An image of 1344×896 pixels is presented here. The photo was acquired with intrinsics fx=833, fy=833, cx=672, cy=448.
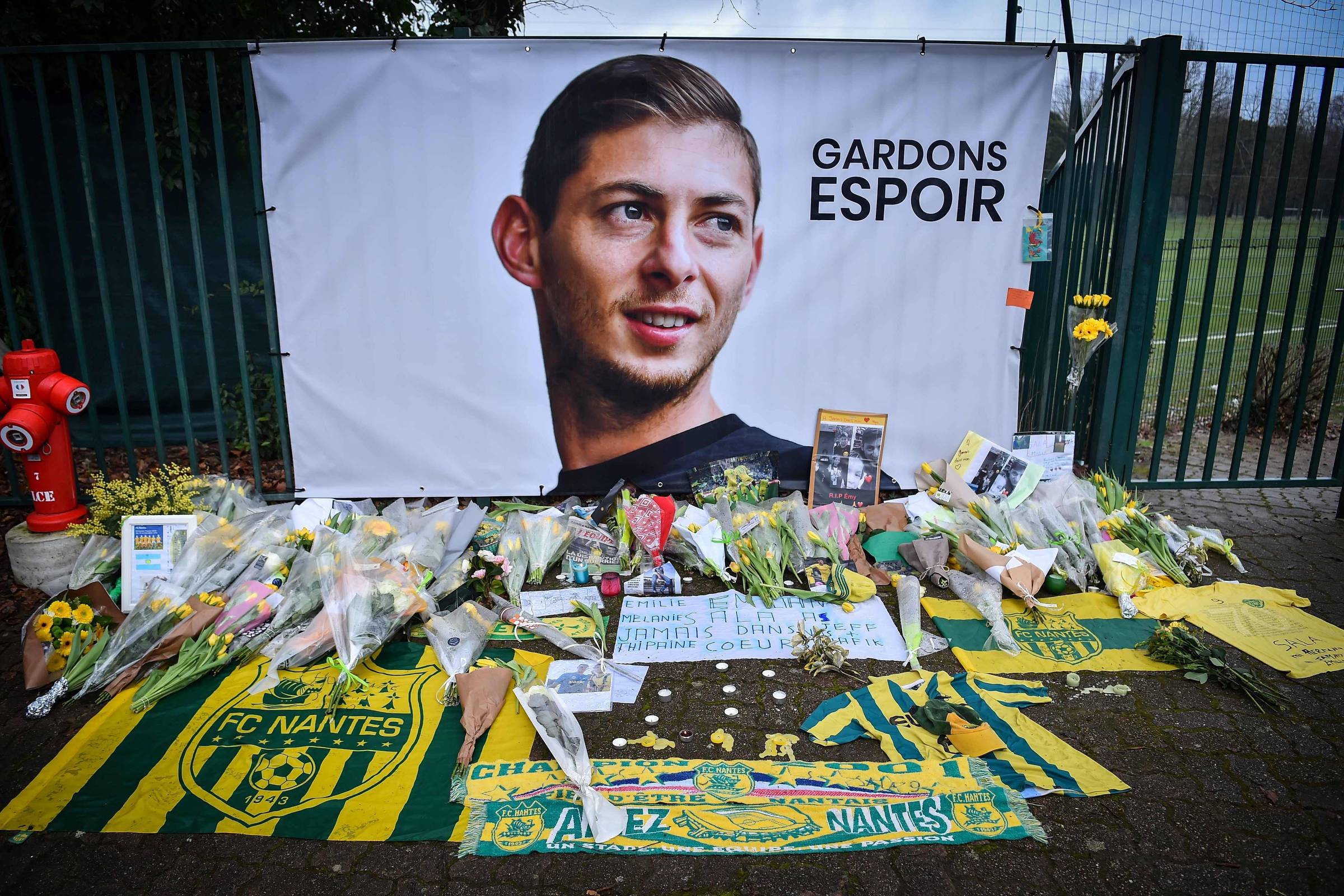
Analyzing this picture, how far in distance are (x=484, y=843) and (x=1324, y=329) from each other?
38.6 feet

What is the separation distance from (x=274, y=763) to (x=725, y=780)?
5.09 ft

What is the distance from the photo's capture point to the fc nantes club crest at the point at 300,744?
2725 millimetres

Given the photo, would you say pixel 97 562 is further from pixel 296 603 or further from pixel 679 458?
pixel 679 458

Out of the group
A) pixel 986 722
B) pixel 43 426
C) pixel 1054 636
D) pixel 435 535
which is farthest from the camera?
pixel 435 535

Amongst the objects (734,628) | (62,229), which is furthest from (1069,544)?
(62,229)

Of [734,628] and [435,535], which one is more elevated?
[435,535]

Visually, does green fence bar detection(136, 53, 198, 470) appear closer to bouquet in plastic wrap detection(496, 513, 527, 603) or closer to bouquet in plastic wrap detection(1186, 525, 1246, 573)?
bouquet in plastic wrap detection(496, 513, 527, 603)

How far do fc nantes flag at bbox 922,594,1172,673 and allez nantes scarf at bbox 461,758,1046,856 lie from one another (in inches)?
31.6

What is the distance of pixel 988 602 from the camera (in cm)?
379

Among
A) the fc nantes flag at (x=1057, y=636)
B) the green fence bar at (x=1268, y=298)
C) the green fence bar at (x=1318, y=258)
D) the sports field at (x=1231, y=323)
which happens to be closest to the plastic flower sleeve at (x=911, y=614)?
the fc nantes flag at (x=1057, y=636)

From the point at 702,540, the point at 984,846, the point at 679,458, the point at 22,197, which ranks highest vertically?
the point at 22,197

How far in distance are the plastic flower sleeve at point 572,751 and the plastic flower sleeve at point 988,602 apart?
1.85 metres

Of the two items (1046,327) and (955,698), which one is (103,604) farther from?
(1046,327)

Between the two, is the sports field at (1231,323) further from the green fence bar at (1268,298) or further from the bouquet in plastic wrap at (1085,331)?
the bouquet in plastic wrap at (1085,331)
